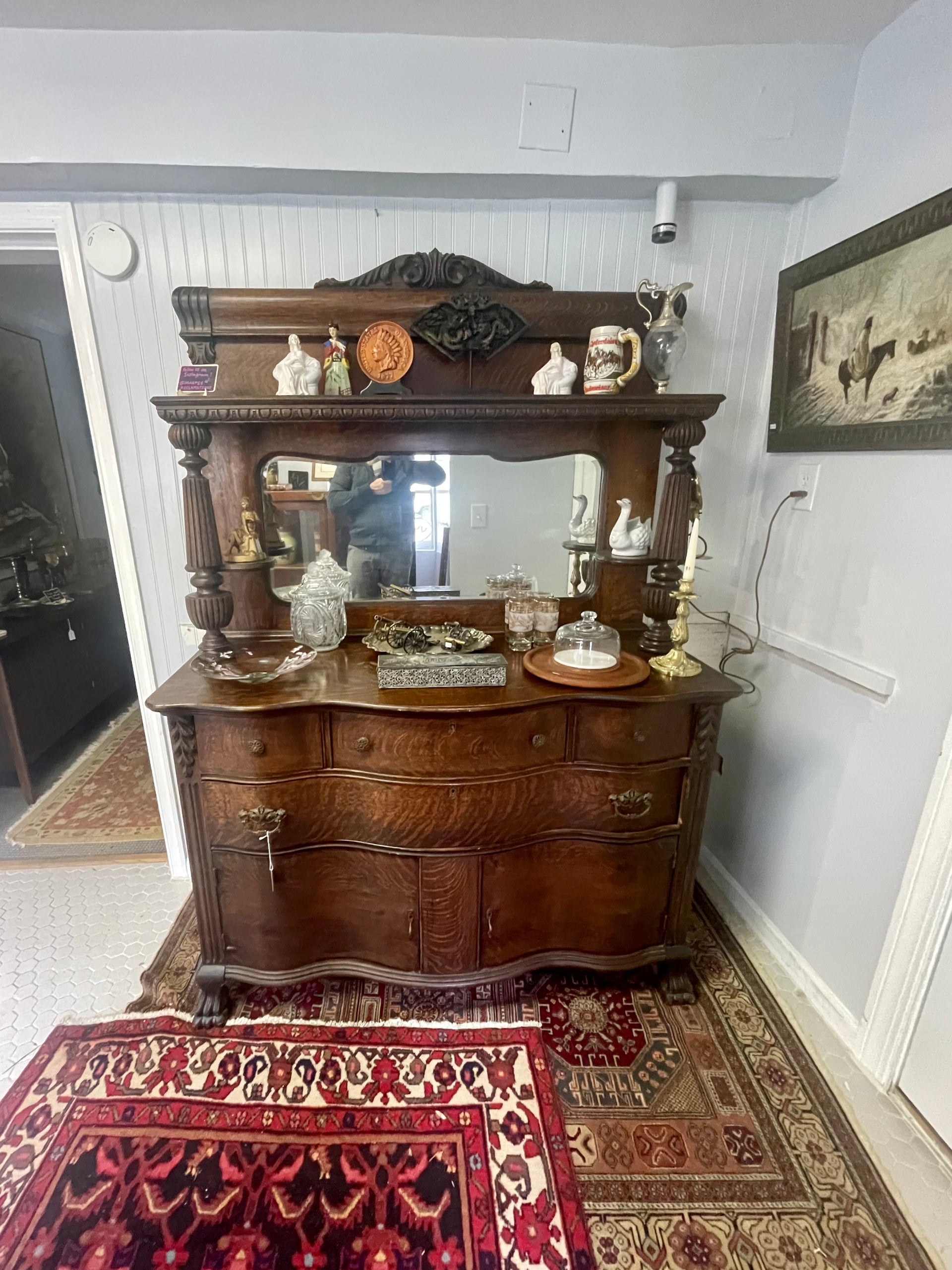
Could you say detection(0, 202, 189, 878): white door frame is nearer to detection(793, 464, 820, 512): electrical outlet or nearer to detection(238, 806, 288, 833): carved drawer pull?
detection(238, 806, 288, 833): carved drawer pull

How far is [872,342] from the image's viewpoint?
123cm

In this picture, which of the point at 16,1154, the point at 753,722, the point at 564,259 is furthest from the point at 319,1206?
the point at 564,259

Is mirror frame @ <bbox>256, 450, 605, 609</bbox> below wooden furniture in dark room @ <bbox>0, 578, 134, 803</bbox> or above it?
above

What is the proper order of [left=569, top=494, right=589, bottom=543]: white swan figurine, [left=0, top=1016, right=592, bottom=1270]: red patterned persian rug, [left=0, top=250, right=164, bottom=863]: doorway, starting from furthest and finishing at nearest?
[left=0, top=250, right=164, bottom=863]: doorway → [left=569, top=494, right=589, bottom=543]: white swan figurine → [left=0, top=1016, right=592, bottom=1270]: red patterned persian rug

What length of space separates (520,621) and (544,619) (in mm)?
80

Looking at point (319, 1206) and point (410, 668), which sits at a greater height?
point (410, 668)

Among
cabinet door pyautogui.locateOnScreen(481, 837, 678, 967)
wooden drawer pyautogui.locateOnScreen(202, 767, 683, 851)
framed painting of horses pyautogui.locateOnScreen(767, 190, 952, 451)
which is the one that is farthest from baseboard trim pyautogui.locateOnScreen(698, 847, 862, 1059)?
framed painting of horses pyautogui.locateOnScreen(767, 190, 952, 451)

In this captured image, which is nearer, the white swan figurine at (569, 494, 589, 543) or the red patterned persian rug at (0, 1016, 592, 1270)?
the red patterned persian rug at (0, 1016, 592, 1270)

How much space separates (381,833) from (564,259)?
1.63 metres

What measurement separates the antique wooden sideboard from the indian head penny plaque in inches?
2.1

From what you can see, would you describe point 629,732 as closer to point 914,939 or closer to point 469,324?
point 914,939

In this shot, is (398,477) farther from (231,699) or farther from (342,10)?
(342,10)

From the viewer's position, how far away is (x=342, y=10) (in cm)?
116

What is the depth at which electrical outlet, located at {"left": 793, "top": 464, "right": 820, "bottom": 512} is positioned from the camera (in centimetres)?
145
